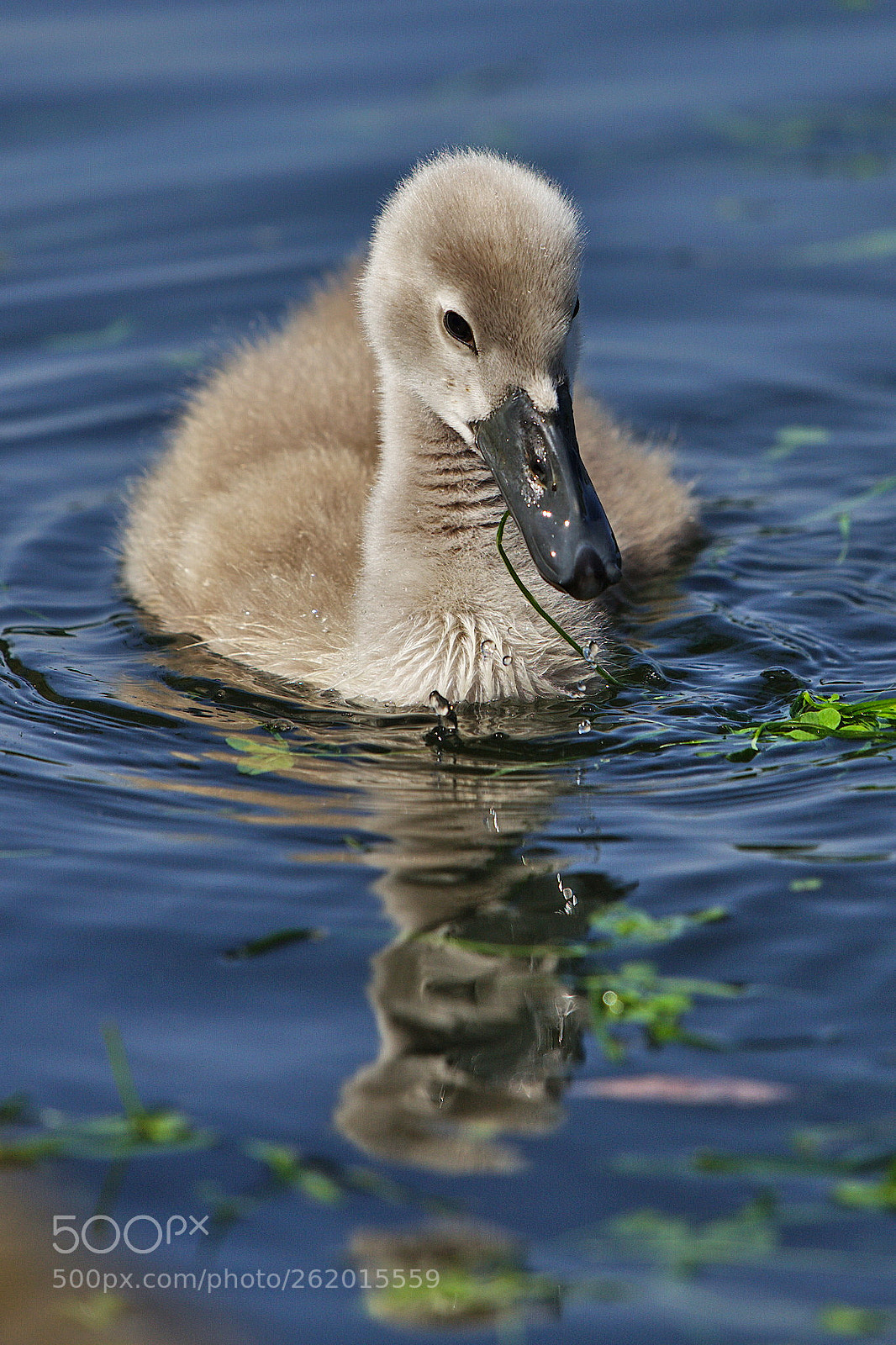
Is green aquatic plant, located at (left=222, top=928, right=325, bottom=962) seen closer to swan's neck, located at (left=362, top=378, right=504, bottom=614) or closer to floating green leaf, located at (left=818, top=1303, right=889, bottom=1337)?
swan's neck, located at (left=362, top=378, right=504, bottom=614)

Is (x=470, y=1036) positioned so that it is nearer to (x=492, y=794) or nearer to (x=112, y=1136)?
(x=112, y=1136)

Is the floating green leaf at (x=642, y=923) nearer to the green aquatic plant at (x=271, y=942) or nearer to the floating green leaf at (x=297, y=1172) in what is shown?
the green aquatic plant at (x=271, y=942)

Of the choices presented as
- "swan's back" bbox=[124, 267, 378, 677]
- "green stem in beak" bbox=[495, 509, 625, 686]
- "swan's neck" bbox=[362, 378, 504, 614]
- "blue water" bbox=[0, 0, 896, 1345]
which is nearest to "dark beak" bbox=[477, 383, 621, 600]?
"green stem in beak" bbox=[495, 509, 625, 686]

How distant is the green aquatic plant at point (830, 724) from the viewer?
16.0 ft

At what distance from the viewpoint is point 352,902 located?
4.16 m

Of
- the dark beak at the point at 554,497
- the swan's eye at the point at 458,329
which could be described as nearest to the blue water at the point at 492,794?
the dark beak at the point at 554,497

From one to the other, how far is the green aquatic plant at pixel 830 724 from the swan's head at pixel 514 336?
646 millimetres

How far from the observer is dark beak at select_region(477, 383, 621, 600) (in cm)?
467

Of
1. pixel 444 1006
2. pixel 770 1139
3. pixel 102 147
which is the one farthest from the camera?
pixel 102 147

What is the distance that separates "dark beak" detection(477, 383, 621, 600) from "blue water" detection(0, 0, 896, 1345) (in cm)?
55

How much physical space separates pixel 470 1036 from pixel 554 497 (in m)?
1.63

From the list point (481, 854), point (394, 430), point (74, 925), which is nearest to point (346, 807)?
point (481, 854)

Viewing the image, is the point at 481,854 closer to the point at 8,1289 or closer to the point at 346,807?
the point at 346,807

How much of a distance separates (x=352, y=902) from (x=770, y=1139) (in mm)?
1232
